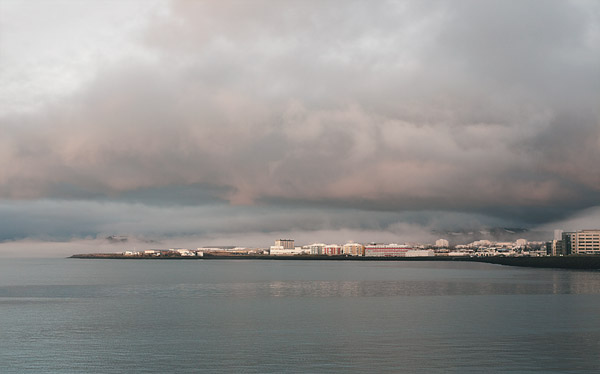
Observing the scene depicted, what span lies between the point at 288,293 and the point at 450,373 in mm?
49121

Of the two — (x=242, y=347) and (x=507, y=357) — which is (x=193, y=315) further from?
(x=507, y=357)

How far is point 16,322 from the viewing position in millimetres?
46781

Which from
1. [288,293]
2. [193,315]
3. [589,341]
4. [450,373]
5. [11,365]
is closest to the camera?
[450,373]

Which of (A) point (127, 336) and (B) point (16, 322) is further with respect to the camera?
(B) point (16, 322)

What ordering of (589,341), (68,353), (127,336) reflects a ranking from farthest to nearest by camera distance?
(127,336) → (589,341) → (68,353)

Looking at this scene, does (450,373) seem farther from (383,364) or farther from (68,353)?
(68,353)

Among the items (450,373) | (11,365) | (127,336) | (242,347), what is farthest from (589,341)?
(11,365)

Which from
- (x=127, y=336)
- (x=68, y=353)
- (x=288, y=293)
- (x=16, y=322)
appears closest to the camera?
(x=68, y=353)

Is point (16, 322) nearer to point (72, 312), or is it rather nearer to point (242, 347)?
point (72, 312)

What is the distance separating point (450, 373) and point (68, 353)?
69.4 feet

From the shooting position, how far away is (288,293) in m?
76.3

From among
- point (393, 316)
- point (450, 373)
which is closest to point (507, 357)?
point (450, 373)

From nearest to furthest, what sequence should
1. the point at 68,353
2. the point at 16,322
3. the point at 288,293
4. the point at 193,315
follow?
the point at 68,353, the point at 16,322, the point at 193,315, the point at 288,293

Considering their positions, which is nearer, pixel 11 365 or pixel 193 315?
pixel 11 365
